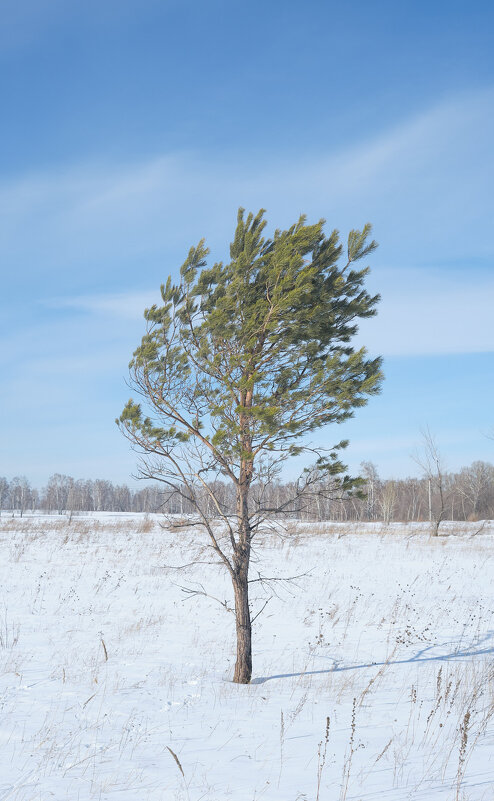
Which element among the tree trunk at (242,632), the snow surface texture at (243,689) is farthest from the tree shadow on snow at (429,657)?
the tree trunk at (242,632)

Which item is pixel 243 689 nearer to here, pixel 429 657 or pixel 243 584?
pixel 243 584

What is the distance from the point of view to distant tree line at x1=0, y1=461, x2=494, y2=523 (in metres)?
7.60

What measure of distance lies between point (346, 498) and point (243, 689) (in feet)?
8.95

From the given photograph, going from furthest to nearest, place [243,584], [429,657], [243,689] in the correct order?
1. [429,657]
2. [243,584]
3. [243,689]

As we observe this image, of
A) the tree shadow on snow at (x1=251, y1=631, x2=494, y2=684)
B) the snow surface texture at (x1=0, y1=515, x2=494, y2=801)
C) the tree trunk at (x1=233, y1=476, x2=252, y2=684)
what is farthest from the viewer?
the tree shadow on snow at (x1=251, y1=631, x2=494, y2=684)

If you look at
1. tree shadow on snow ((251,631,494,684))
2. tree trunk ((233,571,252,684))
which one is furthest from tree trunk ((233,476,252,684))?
tree shadow on snow ((251,631,494,684))

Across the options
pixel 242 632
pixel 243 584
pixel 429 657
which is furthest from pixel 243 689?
pixel 429 657

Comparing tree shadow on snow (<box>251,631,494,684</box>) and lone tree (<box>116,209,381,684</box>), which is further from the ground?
lone tree (<box>116,209,381,684</box>)

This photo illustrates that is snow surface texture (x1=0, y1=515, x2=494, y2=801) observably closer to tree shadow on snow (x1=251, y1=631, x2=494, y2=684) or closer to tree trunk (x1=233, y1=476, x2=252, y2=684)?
tree shadow on snow (x1=251, y1=631, x2=494, y2=684)

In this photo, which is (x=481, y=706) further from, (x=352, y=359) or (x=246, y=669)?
(x=352, y=359)

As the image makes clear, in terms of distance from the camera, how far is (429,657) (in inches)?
316

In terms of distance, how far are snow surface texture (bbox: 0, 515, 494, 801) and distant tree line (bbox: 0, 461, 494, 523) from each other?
142 centimetres

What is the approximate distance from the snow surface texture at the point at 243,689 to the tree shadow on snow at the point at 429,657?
31 millimetres

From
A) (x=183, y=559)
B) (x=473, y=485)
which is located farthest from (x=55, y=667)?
(x=473, y=485)
